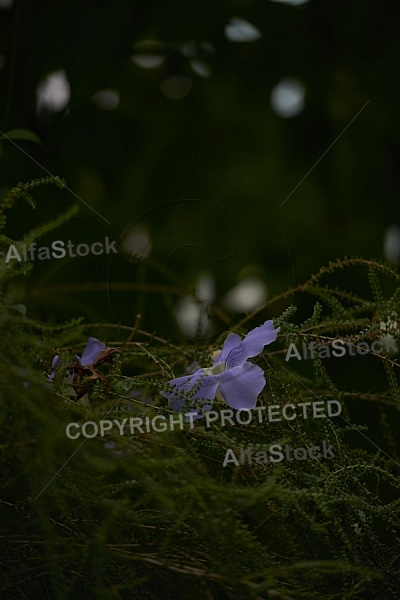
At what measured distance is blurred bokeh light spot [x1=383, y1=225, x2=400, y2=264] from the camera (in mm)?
770

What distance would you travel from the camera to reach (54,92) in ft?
2.56

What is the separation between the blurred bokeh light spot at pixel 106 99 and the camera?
0.78 m

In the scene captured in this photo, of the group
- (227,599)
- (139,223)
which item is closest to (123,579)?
(227,599)

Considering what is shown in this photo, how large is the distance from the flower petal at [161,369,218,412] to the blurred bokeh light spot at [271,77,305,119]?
1.74 ft

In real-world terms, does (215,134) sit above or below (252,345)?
below

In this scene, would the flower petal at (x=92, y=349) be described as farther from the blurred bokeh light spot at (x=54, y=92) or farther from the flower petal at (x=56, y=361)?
the blurred bokeh light spot at (x=54, y=92)

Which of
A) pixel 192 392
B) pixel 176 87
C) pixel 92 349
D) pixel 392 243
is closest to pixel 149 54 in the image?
pixel 176 87

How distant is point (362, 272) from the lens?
31.4 inches

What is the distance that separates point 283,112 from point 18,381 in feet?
2.03

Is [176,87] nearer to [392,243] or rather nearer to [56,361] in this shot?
[392,243]

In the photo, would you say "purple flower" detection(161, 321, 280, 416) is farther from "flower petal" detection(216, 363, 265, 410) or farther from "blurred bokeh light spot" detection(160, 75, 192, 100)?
"blurred bokeh light spot" detection(160, 75, 192, 100)

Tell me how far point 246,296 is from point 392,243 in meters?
0.27

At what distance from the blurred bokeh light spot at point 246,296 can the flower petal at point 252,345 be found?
119mm

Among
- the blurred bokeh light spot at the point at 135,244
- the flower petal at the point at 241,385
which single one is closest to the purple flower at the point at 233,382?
the flower petal at the point at 241,385
